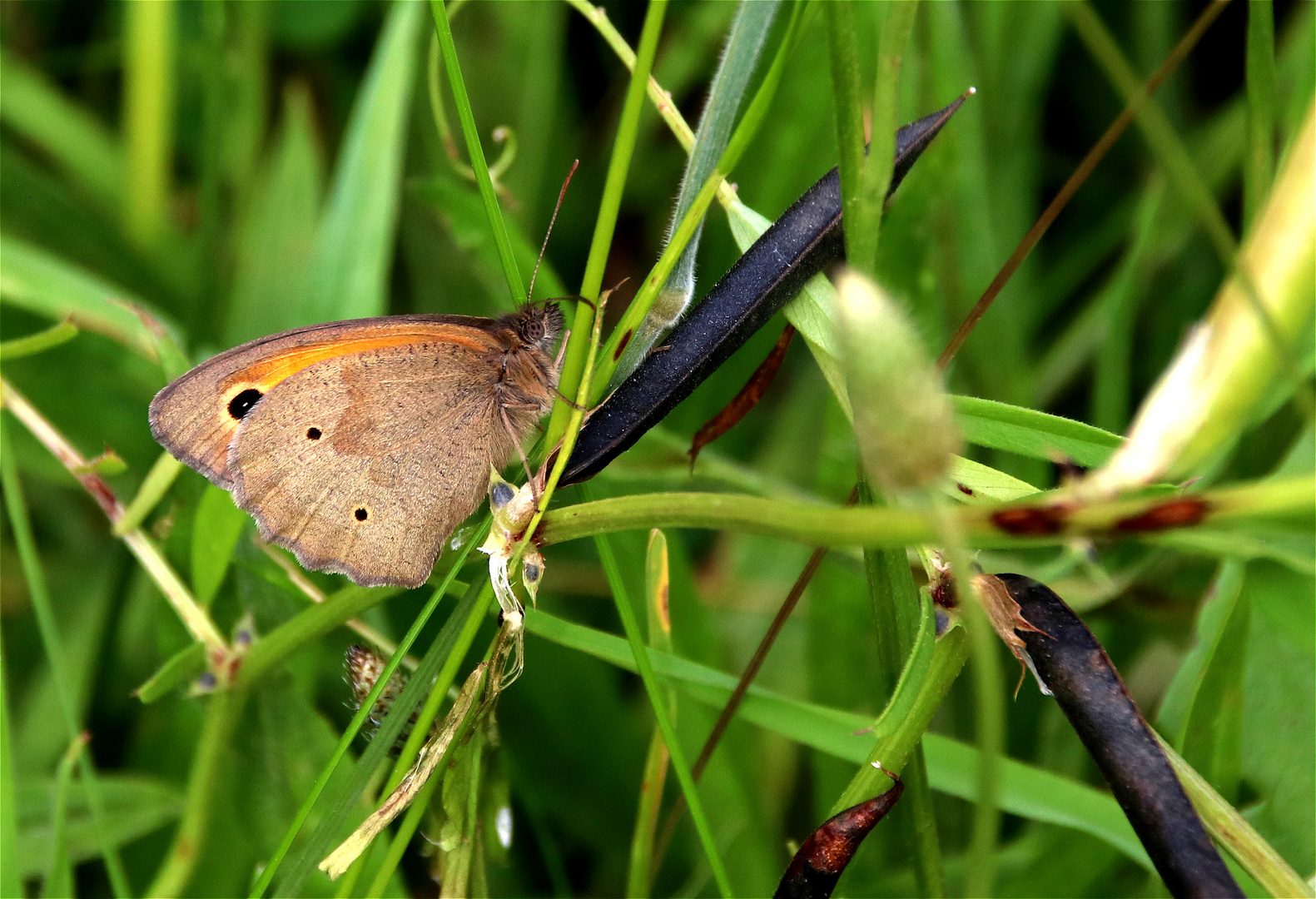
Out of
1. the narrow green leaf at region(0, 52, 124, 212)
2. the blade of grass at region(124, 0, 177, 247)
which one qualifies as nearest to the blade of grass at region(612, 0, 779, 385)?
the blade of grass at region(124, 0, 177, 247)

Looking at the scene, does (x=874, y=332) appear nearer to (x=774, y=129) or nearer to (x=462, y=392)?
(x=462, y=392)

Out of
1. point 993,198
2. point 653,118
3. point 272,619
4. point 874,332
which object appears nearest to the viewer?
point 874,332

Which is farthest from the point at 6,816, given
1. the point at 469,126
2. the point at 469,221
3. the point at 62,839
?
the point at 469,221

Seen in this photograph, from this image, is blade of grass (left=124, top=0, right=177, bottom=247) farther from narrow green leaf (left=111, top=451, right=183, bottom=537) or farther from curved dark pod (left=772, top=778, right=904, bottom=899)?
curved dark pod (left=772, top=778, right=904, bottom=899)

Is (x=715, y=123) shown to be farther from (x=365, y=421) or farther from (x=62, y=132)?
(x=62, y=132)

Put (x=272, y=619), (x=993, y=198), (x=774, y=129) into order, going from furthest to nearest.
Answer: (x=993, y=198)
(x=774, y=129)
(x=272, y=619)

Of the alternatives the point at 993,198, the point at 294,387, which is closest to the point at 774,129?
the point at 993,198

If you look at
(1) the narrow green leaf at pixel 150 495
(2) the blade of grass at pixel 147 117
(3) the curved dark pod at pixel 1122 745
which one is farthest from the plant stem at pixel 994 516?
(2) the blade of grass at pixel 147 117
